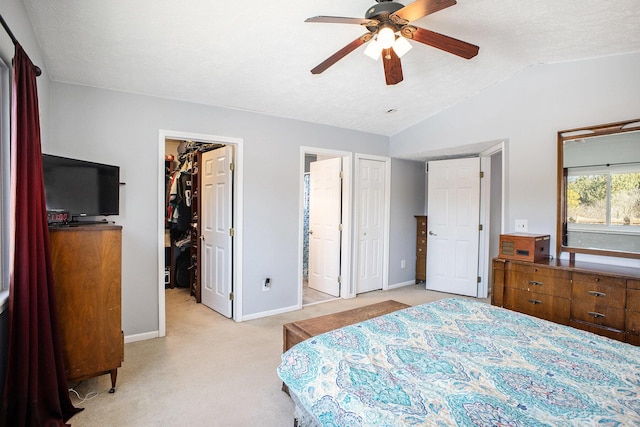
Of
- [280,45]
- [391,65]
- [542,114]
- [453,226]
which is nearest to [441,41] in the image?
[391,65]

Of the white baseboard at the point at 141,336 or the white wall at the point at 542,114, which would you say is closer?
the white wall at the point at 542,114

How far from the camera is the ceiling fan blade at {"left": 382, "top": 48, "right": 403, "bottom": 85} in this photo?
80.0 inches

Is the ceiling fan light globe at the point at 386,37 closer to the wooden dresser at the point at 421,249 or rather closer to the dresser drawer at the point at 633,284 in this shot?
the dresser drawer at the point at 633,284

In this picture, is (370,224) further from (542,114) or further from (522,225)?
(542,114)

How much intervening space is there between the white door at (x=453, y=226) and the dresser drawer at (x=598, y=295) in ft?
6.06

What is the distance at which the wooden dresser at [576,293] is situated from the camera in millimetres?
2346

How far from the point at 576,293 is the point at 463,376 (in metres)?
1.99

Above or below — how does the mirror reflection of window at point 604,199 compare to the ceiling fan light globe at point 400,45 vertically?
below

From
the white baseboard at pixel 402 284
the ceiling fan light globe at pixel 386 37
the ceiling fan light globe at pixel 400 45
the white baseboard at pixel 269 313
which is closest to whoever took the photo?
the ceiling fan light globe at pixel 386 37

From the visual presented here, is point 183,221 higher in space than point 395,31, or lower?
lower

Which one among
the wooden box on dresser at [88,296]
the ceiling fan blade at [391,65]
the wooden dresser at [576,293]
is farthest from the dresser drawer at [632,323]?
the wooden box on dresser at [88,296]

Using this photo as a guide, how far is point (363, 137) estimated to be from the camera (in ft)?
14.7

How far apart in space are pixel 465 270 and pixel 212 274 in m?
Answer: 3.42

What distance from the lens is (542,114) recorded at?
3.19 m
